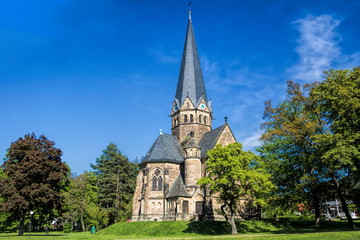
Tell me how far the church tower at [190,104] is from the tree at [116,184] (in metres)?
13.9

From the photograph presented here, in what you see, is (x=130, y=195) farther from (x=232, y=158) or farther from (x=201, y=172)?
(x=232, y=158)

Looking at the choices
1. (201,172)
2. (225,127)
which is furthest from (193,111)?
(201,172)

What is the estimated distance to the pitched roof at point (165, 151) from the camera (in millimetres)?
41906

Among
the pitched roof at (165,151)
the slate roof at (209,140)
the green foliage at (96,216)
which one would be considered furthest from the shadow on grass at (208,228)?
the green foliage at (96,216)

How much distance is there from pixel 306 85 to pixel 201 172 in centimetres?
1819

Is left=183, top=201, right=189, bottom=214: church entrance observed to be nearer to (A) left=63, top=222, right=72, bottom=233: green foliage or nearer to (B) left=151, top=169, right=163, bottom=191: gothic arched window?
(B) left=151, top=169, right=163, bottom=191: gothic arched window

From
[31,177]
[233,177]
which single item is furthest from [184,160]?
[31,177]

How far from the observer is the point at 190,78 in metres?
49.7

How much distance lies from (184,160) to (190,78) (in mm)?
15420

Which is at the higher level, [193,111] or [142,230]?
[193,111]

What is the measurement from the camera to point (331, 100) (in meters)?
24.3

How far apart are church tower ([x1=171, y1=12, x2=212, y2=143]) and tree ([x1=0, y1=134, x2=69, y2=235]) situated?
20.0 meters

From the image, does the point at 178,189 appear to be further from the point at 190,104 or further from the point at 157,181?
the point at 190,104

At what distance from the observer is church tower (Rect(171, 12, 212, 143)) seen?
4703cm
